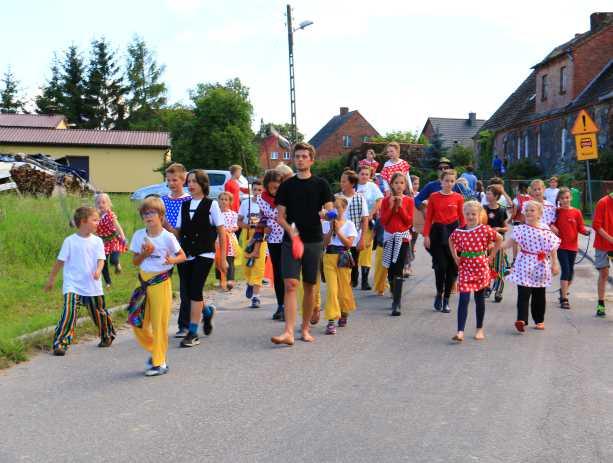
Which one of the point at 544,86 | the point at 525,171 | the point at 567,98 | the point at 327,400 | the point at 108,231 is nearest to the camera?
the point at 327,400

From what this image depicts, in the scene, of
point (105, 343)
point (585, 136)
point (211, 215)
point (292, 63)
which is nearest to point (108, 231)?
point (105, 343)

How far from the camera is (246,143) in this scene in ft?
148

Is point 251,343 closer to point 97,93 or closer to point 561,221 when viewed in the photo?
point 561,221

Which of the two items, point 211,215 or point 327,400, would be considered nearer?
point 327,400

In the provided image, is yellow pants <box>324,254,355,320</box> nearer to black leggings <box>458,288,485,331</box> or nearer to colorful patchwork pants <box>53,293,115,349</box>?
black leggings <box>458,288,485,331</box>

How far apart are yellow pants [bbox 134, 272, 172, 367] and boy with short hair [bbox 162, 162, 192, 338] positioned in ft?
4.28

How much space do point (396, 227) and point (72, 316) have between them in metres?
4.51

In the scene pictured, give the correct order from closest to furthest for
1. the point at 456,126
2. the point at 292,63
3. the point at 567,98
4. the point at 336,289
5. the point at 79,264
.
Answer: the point at 79,264 → the point at 336,289 → the point at 292,63 → the point at 567,98 → the point at 456,126

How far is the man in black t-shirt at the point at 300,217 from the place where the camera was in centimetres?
764

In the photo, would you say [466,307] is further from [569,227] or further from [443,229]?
[569,227]

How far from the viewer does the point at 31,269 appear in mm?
12484

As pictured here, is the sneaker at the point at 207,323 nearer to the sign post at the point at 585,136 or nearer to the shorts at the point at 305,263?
the shorts at the point at 305,263

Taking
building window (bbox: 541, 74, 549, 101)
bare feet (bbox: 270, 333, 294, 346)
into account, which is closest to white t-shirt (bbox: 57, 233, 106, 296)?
bare feet (bbox: 270, 333, 294, 346)

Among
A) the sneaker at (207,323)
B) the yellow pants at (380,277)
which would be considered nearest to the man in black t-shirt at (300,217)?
the sneaker at (207,323)
